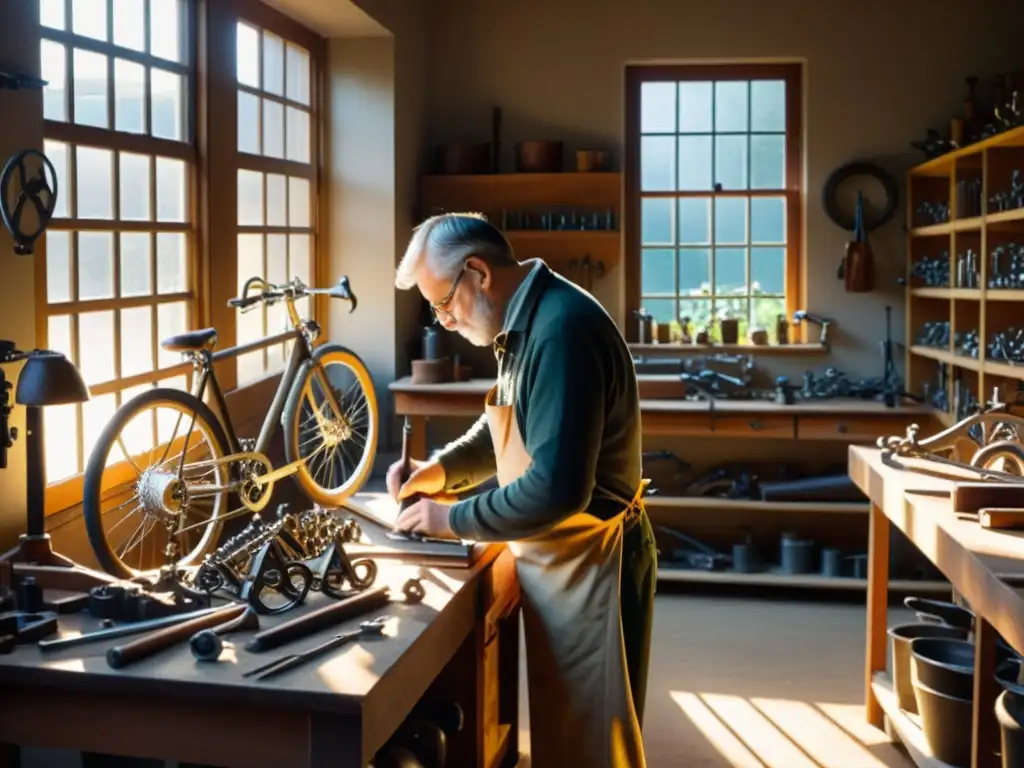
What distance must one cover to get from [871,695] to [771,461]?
7.84 feet

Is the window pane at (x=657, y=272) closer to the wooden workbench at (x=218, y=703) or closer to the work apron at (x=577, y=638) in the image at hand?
the work apron at (x=577, y=638)

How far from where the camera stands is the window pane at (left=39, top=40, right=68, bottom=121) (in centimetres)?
348

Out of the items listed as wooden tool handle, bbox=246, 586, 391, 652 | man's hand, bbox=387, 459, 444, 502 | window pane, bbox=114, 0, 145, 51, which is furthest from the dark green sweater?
window pane, bbox=114, 0, 145, 51

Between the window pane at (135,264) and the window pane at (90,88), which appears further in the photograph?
the window pane at (135,264)

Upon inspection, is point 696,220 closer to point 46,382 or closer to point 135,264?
point 135,264

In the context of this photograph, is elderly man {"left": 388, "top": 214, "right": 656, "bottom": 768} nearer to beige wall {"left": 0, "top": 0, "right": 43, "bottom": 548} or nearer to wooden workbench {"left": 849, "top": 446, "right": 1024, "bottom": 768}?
wooden workbench {"left": 849, "top": 446, "right": 1024, "bottom": 768}

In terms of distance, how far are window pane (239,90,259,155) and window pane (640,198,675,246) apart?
249cm

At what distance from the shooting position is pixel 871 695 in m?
4.49

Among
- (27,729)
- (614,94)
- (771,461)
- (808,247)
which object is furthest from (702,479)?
(27,729)

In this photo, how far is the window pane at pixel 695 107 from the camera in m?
6.82

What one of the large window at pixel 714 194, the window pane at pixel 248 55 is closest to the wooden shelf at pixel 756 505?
the large window at pixel 714 194

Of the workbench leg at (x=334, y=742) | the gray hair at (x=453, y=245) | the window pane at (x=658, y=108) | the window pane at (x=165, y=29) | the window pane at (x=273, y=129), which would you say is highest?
the window pane at (x=658, y=108)

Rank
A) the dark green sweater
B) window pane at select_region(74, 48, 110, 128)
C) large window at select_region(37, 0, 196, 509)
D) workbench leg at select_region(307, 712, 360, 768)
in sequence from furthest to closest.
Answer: window pane at select_region(74, 48, 110, 128)
large window at select_region(37, 0, 196, 509)
the dark green sweater
workbench leg at select_region(307, 712, 360, 768)

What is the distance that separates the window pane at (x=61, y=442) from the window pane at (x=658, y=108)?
412cm
